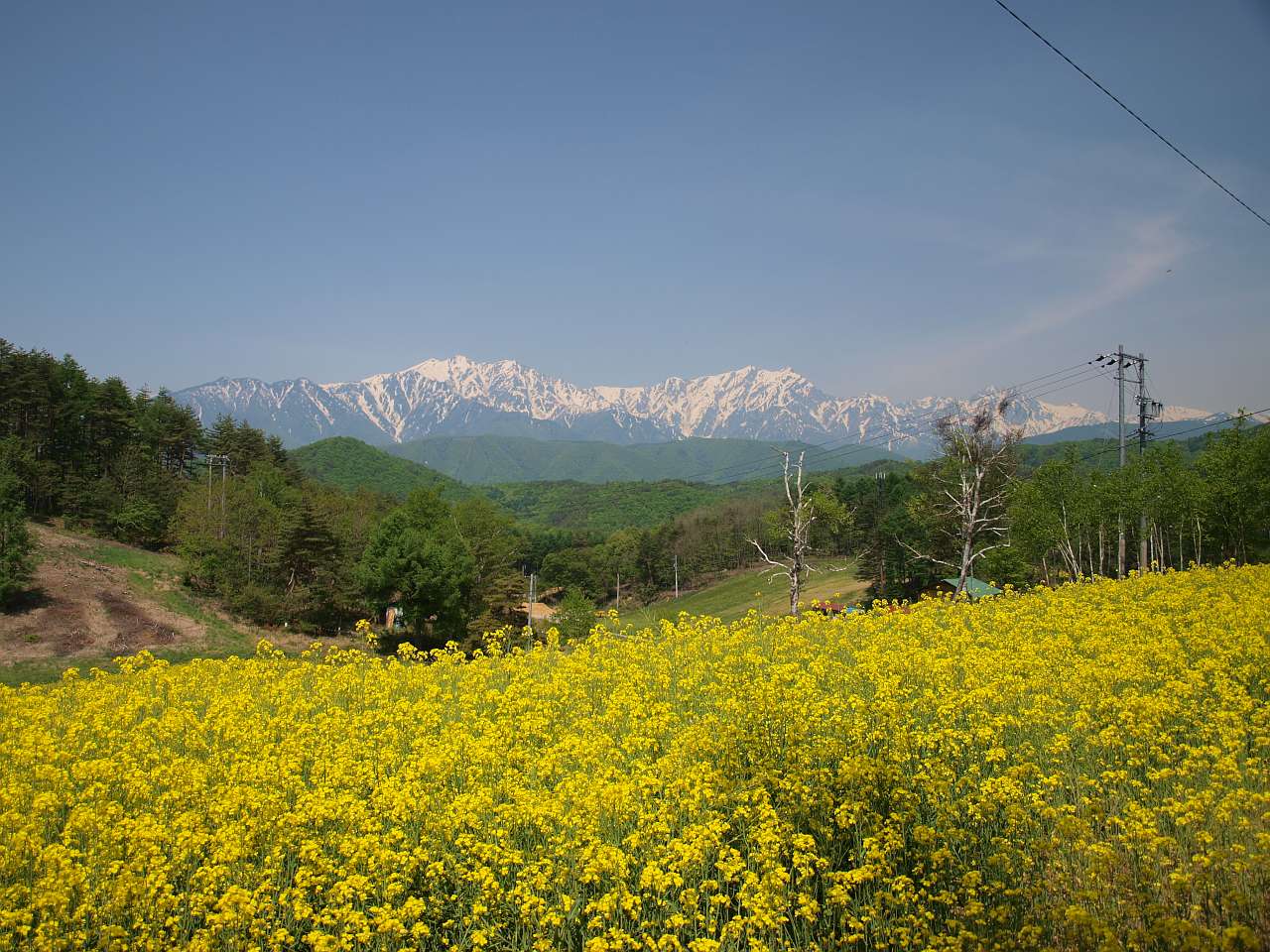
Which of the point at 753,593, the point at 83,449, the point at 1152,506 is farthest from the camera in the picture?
the point at 753,593

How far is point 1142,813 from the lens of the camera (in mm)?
5930

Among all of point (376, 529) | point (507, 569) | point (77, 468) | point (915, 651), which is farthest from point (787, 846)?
point (77, 468)

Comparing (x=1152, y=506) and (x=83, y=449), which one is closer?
Answer: (x=1152, y=506)

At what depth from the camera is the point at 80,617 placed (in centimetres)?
4894

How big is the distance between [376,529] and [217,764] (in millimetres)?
49913

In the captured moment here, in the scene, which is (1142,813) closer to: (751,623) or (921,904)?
(921,904)

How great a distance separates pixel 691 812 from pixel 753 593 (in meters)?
85.7

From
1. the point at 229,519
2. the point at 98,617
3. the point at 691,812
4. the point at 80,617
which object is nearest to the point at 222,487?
the point at 229,519

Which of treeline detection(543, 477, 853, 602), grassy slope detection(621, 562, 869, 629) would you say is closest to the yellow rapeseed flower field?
grassy slope detection(621, 562, 869, 629)

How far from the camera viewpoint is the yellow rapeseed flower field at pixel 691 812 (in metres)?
5.63

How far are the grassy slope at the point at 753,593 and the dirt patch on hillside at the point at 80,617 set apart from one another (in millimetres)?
35911

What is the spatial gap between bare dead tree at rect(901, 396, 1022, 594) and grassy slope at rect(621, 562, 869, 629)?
1154 centimetres

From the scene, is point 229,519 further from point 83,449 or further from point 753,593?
point 753,593

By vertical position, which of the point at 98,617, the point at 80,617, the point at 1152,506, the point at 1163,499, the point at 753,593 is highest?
the point at 1163,499
